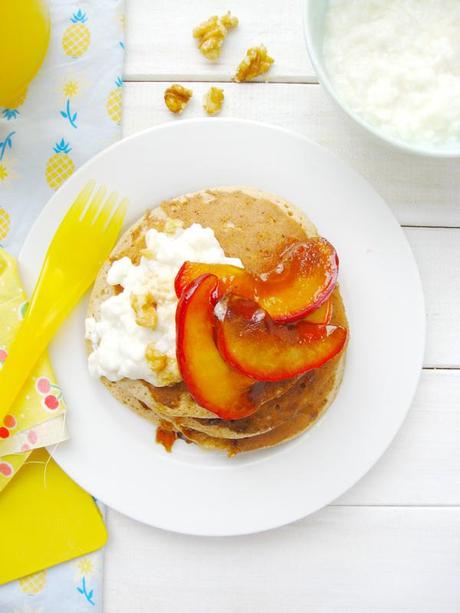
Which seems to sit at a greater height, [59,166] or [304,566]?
[59,166]

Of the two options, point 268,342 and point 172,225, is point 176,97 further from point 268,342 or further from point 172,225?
point 268,342

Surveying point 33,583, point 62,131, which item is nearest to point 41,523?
point 33,583

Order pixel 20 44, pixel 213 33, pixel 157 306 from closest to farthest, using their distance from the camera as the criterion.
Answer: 1. pixel 157 306
2. pixel 20 44
3. pixel 213 33

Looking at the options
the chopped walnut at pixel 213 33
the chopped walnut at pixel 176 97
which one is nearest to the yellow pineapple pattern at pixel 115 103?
the chopped walnut at pixel 176 97

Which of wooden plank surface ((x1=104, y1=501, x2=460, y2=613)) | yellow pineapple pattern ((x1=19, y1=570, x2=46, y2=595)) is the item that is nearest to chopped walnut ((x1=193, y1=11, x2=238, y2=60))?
wooden plank surface ((x1=104, y1=501, x2=460, y2=613))

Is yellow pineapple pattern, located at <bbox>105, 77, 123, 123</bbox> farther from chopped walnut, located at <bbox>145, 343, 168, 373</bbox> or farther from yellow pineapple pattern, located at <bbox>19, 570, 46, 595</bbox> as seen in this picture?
yellow pineapple pattern, located at <bbox>19, 570, 46, 595</bbox>

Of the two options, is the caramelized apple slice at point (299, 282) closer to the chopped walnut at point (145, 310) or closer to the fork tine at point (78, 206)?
the chopped walnut at point (145, 310)

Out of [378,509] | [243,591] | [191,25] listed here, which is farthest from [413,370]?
[191,25]
